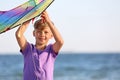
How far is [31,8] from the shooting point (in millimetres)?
4648

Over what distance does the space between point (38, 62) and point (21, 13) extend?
1.57 feet

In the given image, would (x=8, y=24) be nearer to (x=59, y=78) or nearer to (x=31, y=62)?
(x=31, y=62)

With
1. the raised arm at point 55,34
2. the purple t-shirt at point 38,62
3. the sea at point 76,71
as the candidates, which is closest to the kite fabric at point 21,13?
the raised arm at point 55,34

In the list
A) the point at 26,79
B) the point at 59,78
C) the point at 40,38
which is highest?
the point at 40,38

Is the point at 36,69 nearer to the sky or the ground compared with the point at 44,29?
nearer to the ground

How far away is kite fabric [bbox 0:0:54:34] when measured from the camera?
180 inches

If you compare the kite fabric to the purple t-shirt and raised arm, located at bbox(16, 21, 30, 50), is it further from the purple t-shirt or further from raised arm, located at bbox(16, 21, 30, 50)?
the purple t-shirt

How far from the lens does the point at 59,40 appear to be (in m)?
4.71

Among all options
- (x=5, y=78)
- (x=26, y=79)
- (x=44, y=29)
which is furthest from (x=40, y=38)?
(x=5, y=78)

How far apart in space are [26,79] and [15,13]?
62 centimetres

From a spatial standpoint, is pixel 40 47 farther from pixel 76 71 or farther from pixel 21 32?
pixel 76 71

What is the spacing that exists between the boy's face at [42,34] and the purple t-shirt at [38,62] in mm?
95

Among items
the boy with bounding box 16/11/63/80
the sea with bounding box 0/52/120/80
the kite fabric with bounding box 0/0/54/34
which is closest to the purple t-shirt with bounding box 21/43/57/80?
the boy with bounding box 16/11/63/80

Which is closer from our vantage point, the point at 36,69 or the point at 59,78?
the point at 36,69
